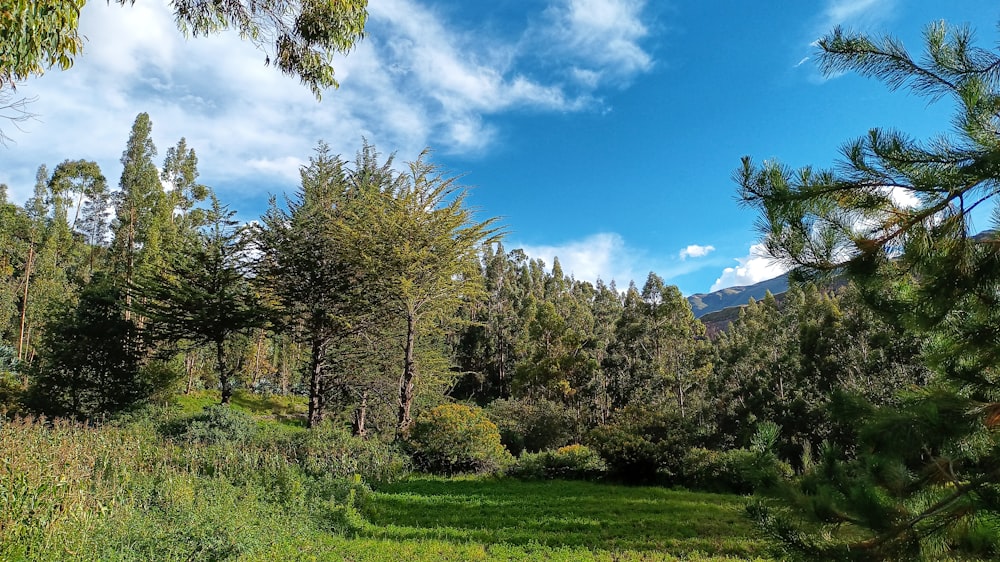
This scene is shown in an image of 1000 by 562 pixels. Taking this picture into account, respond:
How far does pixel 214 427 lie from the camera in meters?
11.3

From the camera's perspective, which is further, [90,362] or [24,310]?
[24,310]

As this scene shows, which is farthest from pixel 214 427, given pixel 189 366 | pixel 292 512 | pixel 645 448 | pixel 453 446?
pixel 189 366

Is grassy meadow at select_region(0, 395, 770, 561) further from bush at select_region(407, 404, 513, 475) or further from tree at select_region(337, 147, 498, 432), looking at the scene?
tree at select_region(337, 147, 498, 432)

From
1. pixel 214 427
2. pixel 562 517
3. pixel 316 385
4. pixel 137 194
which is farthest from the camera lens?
pixel 137 194

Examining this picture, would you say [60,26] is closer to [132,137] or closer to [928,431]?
[928,431]

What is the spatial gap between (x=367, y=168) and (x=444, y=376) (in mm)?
9005

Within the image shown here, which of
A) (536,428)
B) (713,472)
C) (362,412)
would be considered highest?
(362,412)

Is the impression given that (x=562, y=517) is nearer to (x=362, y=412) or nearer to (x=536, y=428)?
(x=362, y=412)

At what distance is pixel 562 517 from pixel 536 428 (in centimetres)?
1192

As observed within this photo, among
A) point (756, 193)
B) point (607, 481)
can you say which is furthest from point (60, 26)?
point (607, 481)

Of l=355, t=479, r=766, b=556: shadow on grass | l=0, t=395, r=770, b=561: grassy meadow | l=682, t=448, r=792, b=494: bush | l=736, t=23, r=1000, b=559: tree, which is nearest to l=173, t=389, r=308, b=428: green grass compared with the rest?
l=0, t=395, r=770, b=561: grassy meadow

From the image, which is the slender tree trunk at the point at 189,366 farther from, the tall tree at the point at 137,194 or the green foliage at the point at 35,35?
the green foliage at the point at 35,35

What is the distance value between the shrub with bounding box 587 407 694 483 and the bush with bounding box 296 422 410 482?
519 centimetres

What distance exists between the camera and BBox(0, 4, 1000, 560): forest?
10.2ft
